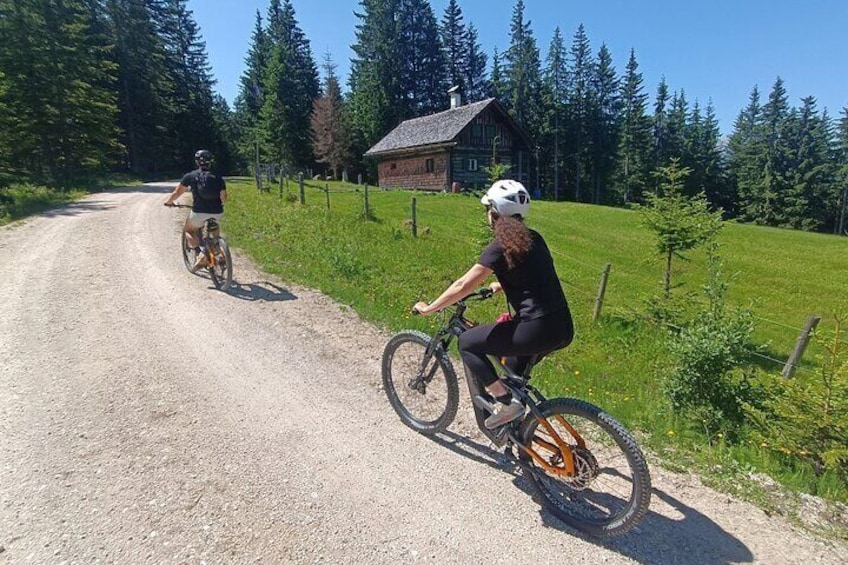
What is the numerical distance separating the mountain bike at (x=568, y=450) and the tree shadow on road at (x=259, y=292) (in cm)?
488

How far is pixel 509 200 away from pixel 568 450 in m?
1.87

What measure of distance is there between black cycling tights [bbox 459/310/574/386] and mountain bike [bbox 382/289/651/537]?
0.13 m

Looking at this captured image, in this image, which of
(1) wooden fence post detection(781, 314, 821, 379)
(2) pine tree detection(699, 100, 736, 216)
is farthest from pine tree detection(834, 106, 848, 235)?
(1) wooden fence post detection(781, 314, 821, 379)

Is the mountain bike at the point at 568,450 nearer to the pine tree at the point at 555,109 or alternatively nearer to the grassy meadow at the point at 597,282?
the grassy meadow at the point at 597,282

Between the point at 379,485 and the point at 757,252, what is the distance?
24994 mm

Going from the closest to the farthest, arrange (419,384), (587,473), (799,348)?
(587,473) < (419,384) < (799,348)

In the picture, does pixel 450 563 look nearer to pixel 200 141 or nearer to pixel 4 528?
pixel 4 528

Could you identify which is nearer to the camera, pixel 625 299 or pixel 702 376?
pixel 702 376

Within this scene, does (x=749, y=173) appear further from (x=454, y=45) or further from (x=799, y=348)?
(x=799, y=348)

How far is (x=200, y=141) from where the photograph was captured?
5159 centimetres

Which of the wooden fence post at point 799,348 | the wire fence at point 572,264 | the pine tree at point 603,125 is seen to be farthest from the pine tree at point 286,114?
the wooden fence post at point 799,348

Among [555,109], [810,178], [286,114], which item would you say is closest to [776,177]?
[810,178]

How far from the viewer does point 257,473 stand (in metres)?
3.50

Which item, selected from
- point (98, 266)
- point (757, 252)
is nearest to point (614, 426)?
point (98, 266)
